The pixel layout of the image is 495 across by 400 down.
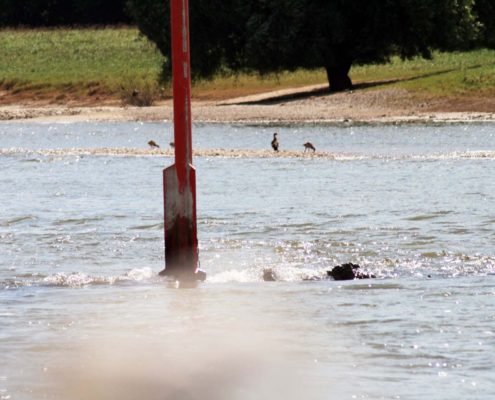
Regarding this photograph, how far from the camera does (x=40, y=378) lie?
10656mm

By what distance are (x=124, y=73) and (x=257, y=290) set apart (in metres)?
62.9

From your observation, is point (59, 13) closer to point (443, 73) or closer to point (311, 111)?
point (443, 73)

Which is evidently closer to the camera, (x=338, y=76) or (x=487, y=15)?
(x=338, y=76)

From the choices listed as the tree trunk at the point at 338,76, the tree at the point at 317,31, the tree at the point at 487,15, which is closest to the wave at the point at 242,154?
the tree at the point at 317,31

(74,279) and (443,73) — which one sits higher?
(74,279)

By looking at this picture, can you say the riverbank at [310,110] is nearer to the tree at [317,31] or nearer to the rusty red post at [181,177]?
the tree at [317,31]

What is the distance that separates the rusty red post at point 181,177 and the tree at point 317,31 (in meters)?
42.2

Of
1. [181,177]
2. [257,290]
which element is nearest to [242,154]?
[181,177]

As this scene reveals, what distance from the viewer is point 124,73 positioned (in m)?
77.2

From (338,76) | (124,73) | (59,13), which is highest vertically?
(59,13)

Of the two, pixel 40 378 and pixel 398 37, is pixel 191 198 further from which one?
pixel 398 37

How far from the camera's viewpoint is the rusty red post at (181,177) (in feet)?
49.0

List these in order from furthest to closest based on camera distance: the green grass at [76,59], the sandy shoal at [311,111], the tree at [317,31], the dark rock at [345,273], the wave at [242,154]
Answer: the green grass at [76,59] < the tree at [317,31] < the sandy shoal at [311,111] < the wave at [242,154] < the dark rock at [345,273]

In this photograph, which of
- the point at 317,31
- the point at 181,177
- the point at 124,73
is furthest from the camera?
the point at 124,73
